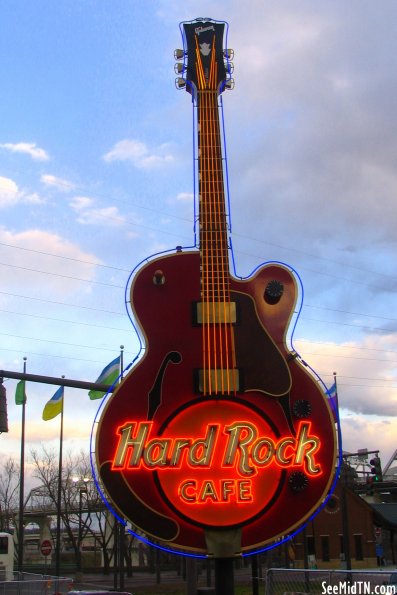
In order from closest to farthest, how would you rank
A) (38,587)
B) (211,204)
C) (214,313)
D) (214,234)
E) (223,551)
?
1. (223,551)
2. (214,313)
3. (214,234)
4. (211,204)
5. (38,587)

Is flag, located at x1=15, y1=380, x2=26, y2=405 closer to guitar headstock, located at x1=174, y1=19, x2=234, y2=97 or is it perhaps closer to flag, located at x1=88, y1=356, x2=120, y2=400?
flag, located at x1=88, y1=356, x2=120, y2=400

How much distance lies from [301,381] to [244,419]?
1.91m

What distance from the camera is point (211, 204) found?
67.4 ft

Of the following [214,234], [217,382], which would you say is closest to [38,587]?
[217,382]

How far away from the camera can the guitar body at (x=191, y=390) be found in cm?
1766

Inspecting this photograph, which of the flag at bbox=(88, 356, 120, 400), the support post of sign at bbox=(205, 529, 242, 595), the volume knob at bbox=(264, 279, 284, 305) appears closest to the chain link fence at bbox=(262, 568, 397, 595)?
the support post of sign at bbox=(205, 529, 242, 595)

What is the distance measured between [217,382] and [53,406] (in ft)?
42.6

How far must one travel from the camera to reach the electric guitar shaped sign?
1767cm

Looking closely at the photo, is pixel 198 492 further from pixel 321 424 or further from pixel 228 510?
pixel 321 424

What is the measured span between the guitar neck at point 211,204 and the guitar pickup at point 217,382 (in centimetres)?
206

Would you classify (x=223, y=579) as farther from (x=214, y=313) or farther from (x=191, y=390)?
(x=214, y=313)

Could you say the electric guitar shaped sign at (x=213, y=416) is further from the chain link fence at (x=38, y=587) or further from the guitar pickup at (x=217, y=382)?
the chain link fence at (x=38, y=587)

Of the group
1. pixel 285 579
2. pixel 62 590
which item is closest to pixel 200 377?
pixel 285 579

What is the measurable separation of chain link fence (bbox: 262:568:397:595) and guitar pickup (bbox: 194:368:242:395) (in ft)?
20.2
